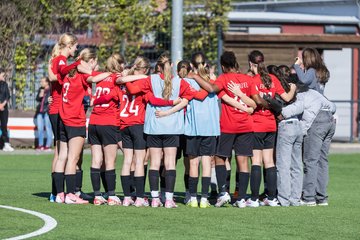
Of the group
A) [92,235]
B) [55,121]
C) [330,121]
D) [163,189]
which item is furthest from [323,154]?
[92,235]

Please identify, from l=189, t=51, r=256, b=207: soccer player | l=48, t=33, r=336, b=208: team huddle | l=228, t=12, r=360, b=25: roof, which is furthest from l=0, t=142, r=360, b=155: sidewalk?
l=189, t=51, r=256, b=207: soccer player

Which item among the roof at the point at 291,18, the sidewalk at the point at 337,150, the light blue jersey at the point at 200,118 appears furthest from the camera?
the roof at the point at 291,18

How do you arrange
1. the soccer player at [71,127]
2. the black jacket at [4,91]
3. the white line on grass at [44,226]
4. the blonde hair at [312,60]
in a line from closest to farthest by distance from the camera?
the white line on grass at [44,226], the soccer player at [71,127], the blonde hair at [312,60], the black jacket at [4,91]

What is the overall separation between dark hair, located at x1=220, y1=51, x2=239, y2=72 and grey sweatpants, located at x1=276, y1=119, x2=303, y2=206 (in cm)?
111

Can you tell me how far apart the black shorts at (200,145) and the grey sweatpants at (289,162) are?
102cm

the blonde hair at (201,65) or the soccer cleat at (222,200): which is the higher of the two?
the blonde hair at (201,65)

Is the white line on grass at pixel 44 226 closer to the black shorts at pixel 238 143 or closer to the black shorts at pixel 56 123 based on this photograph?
the black shorts at pixel 56 123

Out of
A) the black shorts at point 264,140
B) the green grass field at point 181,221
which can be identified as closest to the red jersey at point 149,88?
the black shorts at point 264,140

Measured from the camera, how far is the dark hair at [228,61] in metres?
14.5

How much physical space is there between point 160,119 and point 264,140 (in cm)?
152

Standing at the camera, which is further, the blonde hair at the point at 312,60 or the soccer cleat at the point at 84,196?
the soccer cleat at the point at 84,196

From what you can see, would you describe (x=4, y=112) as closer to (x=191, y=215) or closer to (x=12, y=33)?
(x=12, y=33)

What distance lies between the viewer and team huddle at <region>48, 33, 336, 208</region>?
14.4 meters

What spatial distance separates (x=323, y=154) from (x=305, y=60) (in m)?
1.39
